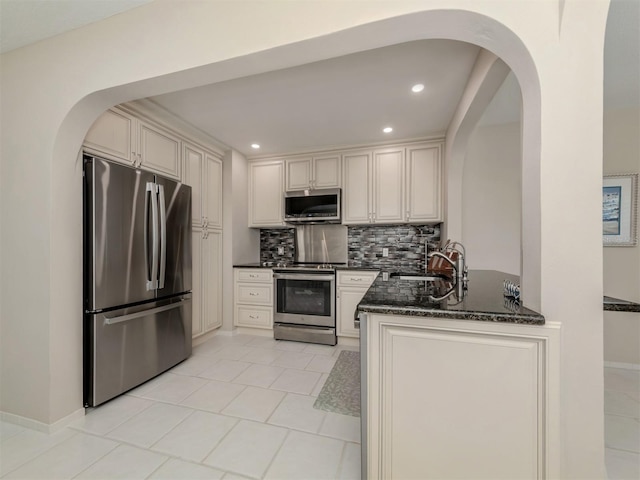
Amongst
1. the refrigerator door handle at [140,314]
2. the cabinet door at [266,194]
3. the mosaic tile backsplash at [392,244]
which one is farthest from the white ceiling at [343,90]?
the refrigerator door handle at [140,314]

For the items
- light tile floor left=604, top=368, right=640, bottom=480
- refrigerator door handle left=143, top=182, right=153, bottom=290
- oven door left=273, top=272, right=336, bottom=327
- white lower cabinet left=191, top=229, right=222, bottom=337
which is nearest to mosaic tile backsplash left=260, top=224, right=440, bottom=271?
oven door left=273, top=272, right=336, bottom=327

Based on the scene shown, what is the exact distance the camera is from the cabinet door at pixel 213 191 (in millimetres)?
3225

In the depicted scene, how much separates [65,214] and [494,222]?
12.8ft

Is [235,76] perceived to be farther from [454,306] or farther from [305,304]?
[305,304]

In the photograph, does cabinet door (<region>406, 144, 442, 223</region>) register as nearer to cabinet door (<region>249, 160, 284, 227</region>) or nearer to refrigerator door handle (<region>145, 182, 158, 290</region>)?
cabinet door (<region>249, 160, 284, 227</region>)

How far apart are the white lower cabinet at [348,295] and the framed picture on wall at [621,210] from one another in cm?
241

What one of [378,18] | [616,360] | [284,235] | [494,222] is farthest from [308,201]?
[616,360]

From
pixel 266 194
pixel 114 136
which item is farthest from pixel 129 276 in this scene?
pixel 266 194

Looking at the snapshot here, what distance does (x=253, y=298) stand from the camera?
3.47 m

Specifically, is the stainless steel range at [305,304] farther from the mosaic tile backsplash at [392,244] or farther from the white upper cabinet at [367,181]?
the white upper cabinet at [367,181]

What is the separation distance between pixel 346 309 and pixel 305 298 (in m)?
0.54

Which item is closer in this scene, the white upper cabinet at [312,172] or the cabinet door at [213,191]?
the cabinet door at [213,191]

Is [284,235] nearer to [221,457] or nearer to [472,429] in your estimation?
[221,457]

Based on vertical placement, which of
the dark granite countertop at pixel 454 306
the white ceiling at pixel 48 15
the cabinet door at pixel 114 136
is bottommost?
the dark granite countertop at pixel 454 306
